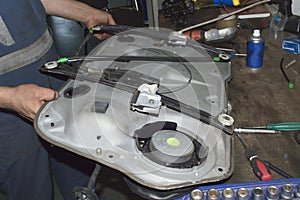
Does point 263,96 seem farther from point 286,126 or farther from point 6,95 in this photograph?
point 6,95

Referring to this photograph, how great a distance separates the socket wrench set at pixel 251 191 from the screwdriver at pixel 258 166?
62 mm

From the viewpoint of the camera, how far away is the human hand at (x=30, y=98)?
885 mm

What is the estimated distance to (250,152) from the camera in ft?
2.79

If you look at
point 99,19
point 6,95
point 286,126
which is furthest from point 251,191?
point 99,19

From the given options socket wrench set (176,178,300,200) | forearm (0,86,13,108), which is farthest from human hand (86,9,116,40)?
socket wrench set (176,178,300,200)

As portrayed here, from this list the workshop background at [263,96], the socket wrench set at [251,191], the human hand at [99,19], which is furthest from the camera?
the human hand at [99,19]

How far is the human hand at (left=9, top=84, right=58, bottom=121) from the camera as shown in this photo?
89cm

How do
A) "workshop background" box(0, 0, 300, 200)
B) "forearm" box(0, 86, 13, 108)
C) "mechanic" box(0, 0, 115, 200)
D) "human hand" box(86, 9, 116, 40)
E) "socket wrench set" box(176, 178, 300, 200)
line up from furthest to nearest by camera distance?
"human hand" box(86, 9, 116, 40) < "mechanic" box(0, 0, 115, 200) < "forearm" box(0, 86, 13, 108) < "workshop background" box(0, 0, 300, 200) < "socket wrench set" box(176, 178, 300, 200)

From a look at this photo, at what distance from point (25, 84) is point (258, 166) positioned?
673mm

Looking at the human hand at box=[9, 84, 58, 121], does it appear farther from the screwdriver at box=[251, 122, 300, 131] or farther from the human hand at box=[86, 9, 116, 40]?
the screwdriver at box=[251, 122, 300, 131]

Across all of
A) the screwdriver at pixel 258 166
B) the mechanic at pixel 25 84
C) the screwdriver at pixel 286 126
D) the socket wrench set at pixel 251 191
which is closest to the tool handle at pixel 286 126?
the screwdriver at pixel 286 126

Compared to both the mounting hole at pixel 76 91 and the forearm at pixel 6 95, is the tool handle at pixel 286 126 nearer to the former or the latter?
the mounting hole at pixel 76 91

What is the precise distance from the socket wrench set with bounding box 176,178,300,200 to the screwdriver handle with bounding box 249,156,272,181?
0.06 meters

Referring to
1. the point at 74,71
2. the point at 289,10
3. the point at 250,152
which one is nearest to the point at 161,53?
the point at 74,71
